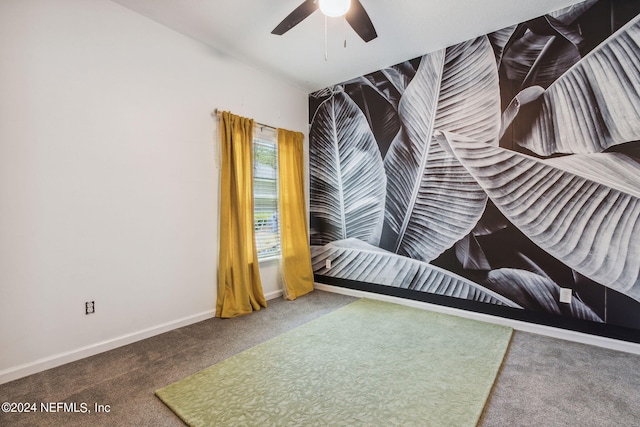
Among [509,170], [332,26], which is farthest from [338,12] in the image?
[509,170]

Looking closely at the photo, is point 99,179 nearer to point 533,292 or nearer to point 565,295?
point 533,292

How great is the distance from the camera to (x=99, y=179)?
2.42 metres

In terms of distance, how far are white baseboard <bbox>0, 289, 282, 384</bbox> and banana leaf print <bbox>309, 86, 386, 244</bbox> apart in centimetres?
201

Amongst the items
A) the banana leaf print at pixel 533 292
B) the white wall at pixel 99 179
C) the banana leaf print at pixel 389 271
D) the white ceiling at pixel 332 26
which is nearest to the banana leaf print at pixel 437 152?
the banana leaf print at pixel 389 271

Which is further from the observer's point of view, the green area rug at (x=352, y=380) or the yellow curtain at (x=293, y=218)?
the yellow curtain at (x=293, y=218)

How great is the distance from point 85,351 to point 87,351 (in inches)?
0.5

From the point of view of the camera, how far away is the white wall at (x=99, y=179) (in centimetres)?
207

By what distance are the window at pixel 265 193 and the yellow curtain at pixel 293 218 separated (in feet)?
0.25

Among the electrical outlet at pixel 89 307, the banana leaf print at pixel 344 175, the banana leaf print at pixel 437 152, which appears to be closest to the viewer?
the electrical outlet at pixel 89 307

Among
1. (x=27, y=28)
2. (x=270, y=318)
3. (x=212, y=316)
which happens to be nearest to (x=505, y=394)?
(x=270, y=318)

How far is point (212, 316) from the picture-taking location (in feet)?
10.5

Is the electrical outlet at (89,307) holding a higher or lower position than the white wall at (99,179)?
lower

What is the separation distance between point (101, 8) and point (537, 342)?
4.55m

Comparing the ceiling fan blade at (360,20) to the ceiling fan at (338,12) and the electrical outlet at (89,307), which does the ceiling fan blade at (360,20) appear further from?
the electrical outlet at (89,307)
